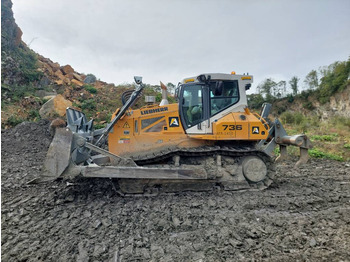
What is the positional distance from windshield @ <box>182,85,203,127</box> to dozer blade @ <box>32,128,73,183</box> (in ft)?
7.74

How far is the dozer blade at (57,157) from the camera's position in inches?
152

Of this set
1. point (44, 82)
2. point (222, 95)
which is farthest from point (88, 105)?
point (222, 95)

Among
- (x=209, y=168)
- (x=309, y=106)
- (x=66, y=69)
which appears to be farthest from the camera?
(x=309, y=106)

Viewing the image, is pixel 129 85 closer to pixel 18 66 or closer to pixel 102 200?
pixel 18 66

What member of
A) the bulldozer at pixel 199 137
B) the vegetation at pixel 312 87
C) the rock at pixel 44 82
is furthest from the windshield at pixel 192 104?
the vegetation at pixel 312 87

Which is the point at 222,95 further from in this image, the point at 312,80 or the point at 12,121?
the point at 312,80

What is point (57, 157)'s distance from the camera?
3.91 metres

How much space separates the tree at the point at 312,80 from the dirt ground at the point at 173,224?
142 feet

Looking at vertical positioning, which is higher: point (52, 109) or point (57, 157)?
point (52, 109)

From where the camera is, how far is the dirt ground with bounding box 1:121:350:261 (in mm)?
2617

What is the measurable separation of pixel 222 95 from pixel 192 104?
0.71 meters

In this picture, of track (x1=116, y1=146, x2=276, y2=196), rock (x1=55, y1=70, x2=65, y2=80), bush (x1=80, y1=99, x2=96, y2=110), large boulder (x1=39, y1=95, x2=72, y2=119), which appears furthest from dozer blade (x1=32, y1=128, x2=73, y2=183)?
rock (x1=55, y1=70, x2=65, y2=80)

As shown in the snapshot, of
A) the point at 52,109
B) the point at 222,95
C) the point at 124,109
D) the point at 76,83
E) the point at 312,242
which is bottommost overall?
the point at 312,242

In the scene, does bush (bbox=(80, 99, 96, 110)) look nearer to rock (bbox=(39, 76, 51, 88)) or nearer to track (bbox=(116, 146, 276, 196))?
rock (bbox=(39, 76, 51, 88))
